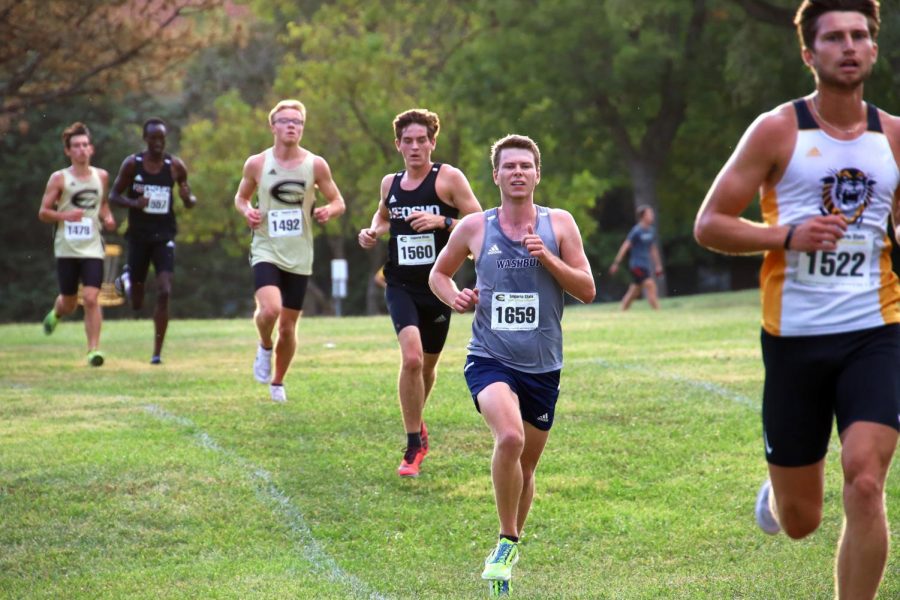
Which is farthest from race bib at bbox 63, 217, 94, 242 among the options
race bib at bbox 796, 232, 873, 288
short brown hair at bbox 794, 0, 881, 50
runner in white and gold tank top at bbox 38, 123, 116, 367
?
race bib at bbox 796, 232, 873, 288

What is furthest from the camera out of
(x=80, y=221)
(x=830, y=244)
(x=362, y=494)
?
(x=80, y=221)

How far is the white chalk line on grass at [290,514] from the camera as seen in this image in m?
7.21

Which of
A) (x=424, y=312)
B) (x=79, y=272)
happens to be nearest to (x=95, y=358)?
(x=79, y=272)

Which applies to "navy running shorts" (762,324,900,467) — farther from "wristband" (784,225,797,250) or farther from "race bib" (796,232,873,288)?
"wristband" (784,225,797,250)

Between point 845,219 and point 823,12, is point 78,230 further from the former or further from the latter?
point 845,219

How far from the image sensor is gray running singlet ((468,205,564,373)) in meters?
6.82

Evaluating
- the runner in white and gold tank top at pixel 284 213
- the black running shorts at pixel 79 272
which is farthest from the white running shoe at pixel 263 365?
the black running shorts at pixel 79 272

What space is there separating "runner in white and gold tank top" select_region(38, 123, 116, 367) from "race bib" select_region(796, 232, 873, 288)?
11.1 m

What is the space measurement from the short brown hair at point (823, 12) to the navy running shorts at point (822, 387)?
3.67 ft

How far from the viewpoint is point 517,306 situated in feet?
22.4

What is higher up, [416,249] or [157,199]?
[157,199]

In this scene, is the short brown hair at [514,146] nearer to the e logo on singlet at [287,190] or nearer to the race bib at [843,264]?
the race bib at [843,264]

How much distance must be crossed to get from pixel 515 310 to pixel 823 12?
2275 mm

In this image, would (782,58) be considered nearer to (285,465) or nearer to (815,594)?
(285,465)
